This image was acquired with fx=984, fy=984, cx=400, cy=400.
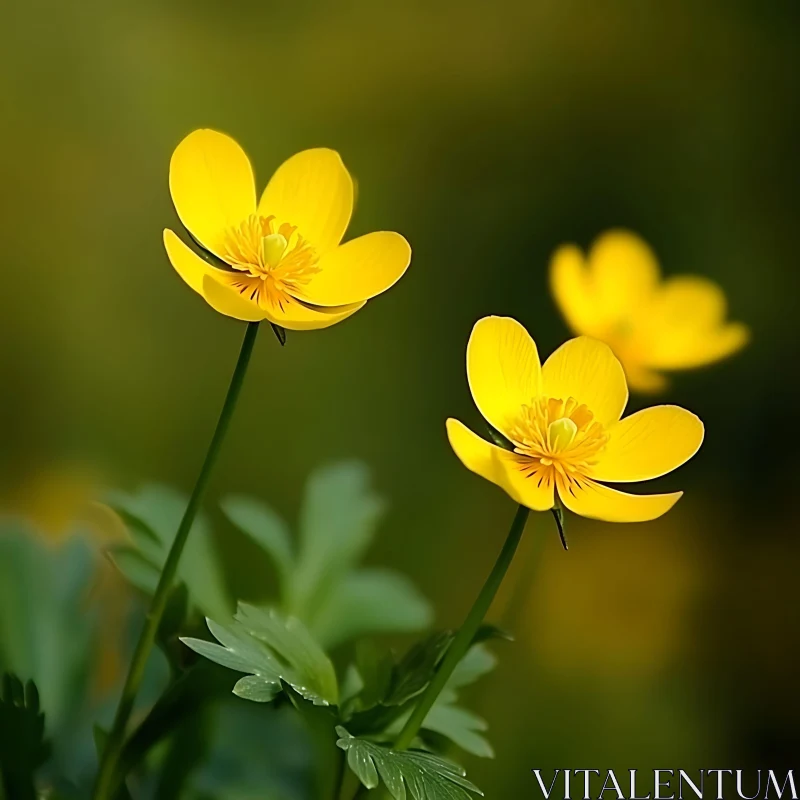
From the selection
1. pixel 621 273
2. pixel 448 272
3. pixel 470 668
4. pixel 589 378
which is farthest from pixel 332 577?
pixel 448 272

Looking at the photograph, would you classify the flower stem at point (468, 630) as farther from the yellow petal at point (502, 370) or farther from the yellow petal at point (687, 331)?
the yellow petal at point (687, 331)

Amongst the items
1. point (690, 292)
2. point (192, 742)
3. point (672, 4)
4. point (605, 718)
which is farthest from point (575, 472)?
point (672, 4)

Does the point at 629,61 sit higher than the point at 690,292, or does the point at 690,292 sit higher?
the point at 629,61

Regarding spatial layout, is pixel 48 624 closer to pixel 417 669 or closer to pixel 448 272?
pixel 417 669

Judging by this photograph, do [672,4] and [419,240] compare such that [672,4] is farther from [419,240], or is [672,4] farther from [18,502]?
[18,502]

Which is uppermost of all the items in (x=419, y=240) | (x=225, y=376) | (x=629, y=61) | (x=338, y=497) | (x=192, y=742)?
(x=629, y=61)

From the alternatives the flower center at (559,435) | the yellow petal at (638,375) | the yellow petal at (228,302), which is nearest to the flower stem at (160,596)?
the yellow petal at (228,302)

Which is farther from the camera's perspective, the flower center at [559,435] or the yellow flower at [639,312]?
the yellow flower at [639,312]
